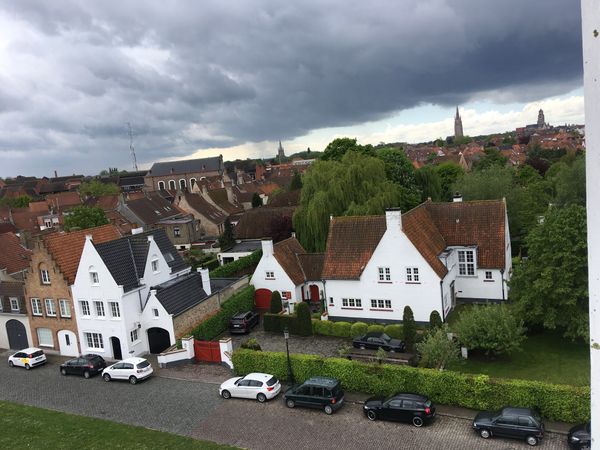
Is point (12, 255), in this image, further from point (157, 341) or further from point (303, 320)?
point (303, 320)

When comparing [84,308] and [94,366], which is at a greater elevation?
[84,308]

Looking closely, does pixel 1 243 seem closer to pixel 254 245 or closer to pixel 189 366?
pixel 254 245

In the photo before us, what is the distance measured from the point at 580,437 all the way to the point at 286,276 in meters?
25.9

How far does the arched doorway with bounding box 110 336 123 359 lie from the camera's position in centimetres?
3428

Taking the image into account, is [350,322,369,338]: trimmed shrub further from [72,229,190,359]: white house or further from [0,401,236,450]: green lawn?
[0,401,236,450]: green lawn

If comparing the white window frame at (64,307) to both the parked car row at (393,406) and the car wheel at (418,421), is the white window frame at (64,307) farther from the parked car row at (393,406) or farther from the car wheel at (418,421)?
the car wheel at (418,421)

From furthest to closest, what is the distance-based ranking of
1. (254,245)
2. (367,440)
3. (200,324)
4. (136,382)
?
(254,245), (200,324), (136,382), (367,440)

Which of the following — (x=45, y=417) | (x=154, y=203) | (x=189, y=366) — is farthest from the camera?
(x=154, y=203)

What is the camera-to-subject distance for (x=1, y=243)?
166 ft

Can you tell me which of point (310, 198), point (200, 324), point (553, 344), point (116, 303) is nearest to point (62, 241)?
point (116, 303)

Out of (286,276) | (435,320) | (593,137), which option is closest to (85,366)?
(286,276)

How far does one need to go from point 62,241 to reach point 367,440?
89.1ft

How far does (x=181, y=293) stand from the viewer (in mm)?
36031

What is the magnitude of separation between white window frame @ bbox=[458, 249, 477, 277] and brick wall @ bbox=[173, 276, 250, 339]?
19038 millimetres
